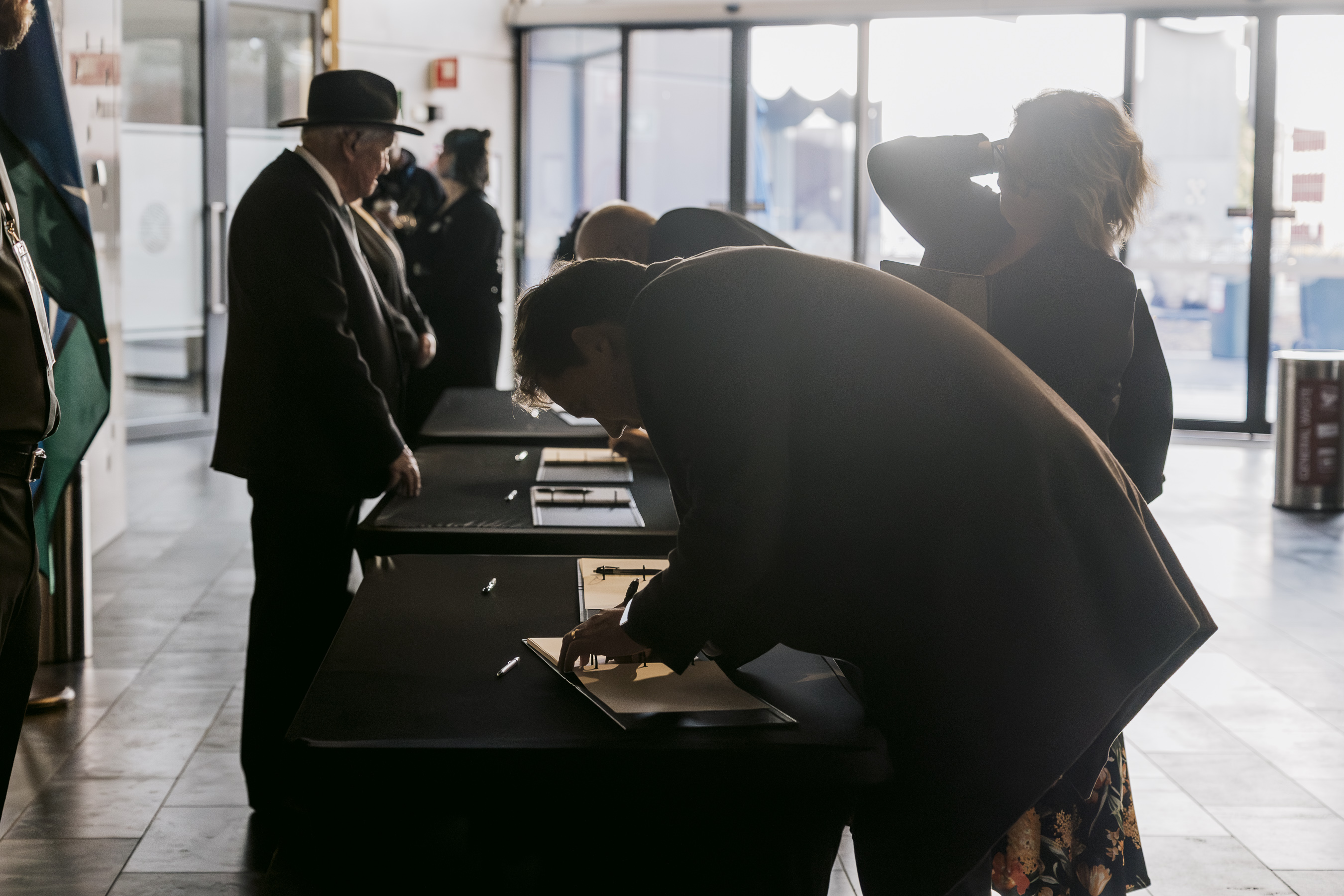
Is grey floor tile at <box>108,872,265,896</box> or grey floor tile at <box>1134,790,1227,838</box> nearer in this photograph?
grey floor tile at <box>108,872,265,896</box>

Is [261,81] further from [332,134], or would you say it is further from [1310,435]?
[1310,435]

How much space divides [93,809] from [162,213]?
20.2ft

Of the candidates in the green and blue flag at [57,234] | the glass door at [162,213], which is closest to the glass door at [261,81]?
the glass door at [162,213]

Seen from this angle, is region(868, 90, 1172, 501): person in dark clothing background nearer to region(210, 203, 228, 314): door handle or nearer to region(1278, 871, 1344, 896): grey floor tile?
region(1278, 871, 1344, 896): grey floor tile

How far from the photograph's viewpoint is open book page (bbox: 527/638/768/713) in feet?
4.93

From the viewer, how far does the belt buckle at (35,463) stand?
6.34 feet

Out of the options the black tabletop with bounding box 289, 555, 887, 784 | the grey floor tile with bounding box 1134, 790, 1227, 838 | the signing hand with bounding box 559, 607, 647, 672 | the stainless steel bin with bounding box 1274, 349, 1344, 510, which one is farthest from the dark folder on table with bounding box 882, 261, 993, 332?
the stainless steel bin with bounding box 1274, 349, 1344, 510

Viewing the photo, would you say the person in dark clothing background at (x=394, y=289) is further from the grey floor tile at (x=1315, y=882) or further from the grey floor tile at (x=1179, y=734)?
the grey floor tile at (x=1315, y=882)

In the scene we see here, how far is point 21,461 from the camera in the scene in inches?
75.4

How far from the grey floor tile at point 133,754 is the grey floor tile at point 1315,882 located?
2.44 m

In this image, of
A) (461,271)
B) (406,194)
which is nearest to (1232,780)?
(461,271)

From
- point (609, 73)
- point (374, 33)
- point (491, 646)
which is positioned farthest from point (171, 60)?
point (491, 646)

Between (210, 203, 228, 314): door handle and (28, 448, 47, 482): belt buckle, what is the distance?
680 centimetres

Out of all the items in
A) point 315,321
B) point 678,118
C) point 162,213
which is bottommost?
point 315,321
